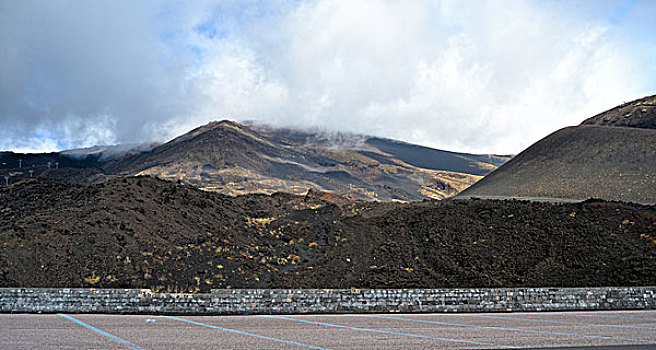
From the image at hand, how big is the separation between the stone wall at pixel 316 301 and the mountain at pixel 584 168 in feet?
159

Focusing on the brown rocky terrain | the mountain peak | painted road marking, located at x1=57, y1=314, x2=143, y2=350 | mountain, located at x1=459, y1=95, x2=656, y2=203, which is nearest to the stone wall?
painted road marking, located at x1=57, y1=314, x2=143, y2=350

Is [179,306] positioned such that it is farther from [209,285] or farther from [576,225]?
[576,225]

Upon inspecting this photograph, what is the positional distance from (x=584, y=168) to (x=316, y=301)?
2741 inches

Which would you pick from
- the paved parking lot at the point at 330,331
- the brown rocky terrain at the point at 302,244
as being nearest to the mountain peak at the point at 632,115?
the brown rocky terrain at the point at 302,244

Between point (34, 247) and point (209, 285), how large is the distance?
796 cm

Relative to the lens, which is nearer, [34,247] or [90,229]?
[34,247]

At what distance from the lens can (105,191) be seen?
111 feet

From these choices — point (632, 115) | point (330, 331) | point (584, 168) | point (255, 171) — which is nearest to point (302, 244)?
point (330, 331)

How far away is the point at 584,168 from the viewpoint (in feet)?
254

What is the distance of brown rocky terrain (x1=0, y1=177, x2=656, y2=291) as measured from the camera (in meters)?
24.6

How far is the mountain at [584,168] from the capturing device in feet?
222

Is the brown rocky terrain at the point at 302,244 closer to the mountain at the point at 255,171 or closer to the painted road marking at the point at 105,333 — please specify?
the painted road marking at the point at 105,333

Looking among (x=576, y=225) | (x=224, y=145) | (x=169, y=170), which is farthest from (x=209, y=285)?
(x=224, y=145)

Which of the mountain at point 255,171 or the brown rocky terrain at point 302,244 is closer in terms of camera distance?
the brown rocky terrain at point 302,244
